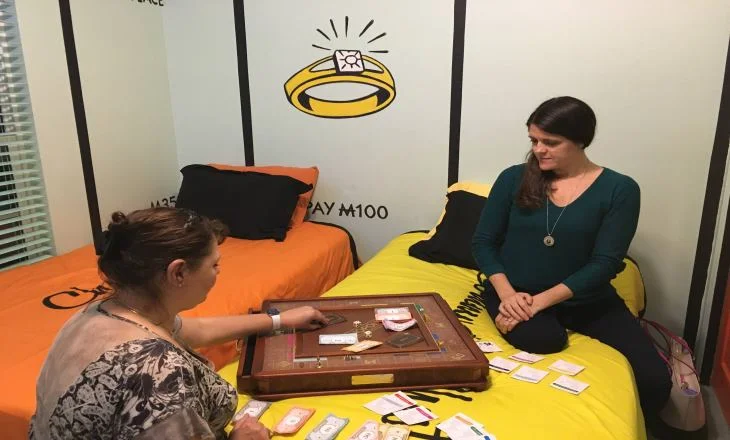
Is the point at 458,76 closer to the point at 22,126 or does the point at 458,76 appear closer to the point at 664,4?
the point at 664,4

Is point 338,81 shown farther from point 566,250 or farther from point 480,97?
point 566,250

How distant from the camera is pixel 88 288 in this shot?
220 cm

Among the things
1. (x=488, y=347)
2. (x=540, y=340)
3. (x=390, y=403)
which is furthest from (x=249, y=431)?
(x=540, y=340)

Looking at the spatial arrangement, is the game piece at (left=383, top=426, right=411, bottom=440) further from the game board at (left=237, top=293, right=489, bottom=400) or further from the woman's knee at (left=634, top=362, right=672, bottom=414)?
the woman's knee at (left=634, top=362, right=672, bottom=414)

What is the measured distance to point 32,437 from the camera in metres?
1.04

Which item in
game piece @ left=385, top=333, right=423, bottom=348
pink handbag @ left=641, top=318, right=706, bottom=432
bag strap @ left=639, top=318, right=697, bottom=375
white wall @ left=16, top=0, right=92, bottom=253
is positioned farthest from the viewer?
white wall @ left=16, top=0, right=92, bottom=253

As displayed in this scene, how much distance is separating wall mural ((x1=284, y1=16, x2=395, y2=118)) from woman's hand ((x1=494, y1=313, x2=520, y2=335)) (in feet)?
5.00

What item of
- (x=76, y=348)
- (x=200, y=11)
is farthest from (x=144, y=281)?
(x=200, y=11)

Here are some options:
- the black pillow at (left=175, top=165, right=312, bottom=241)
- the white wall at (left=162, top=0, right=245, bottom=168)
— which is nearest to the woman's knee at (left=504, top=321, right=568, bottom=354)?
the black pillow at (left=175, top=165, right=312, bottom=241)

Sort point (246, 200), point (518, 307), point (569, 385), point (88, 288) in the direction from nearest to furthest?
1. point (569, 385)
2. point (518, 307)
3. point (88, 288)
4. point (246, 200)

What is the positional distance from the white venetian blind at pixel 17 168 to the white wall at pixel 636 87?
212cm

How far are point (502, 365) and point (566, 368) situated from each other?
0.18 metres

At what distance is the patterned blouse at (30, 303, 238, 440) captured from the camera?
2.91 feet

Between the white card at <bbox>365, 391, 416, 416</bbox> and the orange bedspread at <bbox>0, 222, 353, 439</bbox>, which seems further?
the orange bedspread at <bbox>0, 222, 353, 439</bbox>
